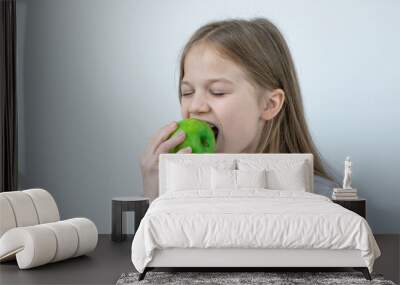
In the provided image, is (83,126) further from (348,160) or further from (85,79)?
(348,160)

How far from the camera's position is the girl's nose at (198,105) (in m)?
6.87

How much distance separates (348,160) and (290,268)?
200 centimetres

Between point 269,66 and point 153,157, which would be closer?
point 269,66

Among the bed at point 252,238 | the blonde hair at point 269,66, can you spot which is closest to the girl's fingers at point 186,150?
the blonde hair at point 269,66

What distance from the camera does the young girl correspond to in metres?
6.84

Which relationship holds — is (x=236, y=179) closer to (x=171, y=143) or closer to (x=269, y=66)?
(x=171, y=143)

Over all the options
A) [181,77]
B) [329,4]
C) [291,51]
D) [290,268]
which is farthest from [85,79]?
[290,268]

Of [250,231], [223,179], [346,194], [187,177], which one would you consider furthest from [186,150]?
[250,231]

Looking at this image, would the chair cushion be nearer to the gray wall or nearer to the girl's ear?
the gray wall

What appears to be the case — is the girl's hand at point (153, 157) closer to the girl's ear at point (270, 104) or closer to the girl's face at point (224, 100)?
the girl's face at point (224, 100)

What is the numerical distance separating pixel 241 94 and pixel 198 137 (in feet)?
1.87

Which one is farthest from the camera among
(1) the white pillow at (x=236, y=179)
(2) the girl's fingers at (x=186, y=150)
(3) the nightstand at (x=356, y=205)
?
(2) the girl's fingers at (x=186, y=150)

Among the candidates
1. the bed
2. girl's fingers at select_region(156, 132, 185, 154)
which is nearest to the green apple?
girl's fingers at select_region(156, 132, 185, 154)

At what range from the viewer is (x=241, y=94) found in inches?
269
